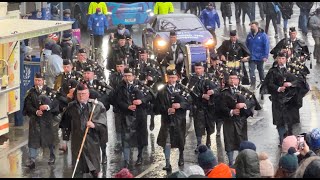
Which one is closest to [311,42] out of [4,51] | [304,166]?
[4,51]

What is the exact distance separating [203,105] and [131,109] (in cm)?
168

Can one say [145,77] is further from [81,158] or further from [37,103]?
[81,158]

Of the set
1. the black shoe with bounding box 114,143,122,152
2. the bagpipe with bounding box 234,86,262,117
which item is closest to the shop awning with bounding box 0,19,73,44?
the black shoe with bounding box 114,143,122,152

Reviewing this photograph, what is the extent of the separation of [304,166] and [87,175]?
15.7 ft

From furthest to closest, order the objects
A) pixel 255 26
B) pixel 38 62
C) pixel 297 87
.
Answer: pixel 255 26, pixel 38 62, pixel 297 87

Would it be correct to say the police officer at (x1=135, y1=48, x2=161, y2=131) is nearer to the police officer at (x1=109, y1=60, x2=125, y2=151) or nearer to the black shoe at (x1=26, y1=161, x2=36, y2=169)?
the police officer at (x1=109, y1=60, x2=125, y2=151)

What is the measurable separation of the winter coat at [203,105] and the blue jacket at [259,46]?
5.91 metres

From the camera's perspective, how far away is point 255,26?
2542cm

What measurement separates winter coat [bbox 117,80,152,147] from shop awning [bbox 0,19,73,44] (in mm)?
2409

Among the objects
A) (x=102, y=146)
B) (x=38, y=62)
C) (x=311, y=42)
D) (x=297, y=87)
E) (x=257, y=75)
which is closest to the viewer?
(x=102, y=146)

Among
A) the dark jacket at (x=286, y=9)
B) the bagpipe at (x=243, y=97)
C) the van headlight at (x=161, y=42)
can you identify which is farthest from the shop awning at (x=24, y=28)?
the dark jacket at (x=286, y=9)

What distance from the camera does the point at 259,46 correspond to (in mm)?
25391

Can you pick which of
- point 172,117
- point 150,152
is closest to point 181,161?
point 172,117

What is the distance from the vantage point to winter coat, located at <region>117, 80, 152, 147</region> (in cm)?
1859
